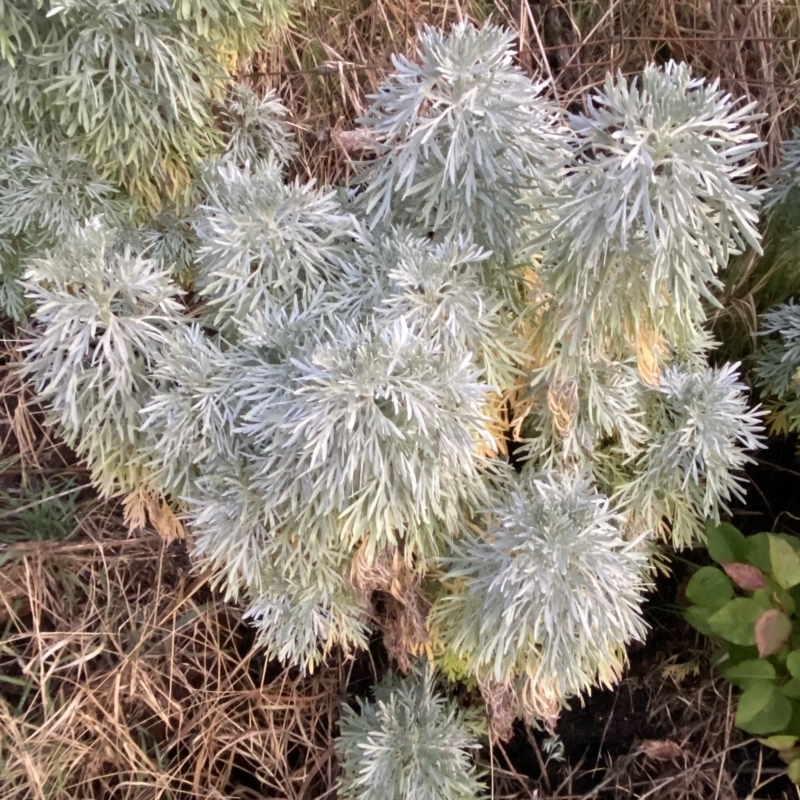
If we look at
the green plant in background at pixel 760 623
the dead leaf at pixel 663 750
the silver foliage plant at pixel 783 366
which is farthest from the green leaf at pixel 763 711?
the silver foliage plant at pixel 783 366

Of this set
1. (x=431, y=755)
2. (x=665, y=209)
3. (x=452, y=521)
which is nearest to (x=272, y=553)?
(x=452, y=521)

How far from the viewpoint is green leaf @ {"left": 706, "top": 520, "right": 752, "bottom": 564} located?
874 millimetres

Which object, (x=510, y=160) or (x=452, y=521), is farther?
(x=452, y=521)

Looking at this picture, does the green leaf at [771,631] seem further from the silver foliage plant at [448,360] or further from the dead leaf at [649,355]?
the dead leaf at [649,355]

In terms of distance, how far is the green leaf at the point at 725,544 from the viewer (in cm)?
87

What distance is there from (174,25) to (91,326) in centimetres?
33

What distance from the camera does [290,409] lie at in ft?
1.84

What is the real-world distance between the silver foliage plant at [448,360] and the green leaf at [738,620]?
0.47ft

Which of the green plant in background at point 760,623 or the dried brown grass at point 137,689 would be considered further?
the dried brown grass at point 137,689

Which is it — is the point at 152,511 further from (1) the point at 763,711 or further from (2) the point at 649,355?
(1) the point at 763,711

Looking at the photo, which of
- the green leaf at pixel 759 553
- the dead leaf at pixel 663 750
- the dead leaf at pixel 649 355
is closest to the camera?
the dead leaf at pixel 649 355

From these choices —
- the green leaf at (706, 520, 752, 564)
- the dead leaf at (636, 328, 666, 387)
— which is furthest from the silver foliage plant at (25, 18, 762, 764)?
the green leaf at (706, 520, 752, 564)

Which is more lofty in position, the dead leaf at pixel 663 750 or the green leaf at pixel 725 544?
the green leaf at pixel 725 544

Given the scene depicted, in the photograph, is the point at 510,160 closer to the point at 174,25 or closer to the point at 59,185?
the point at 174,25
